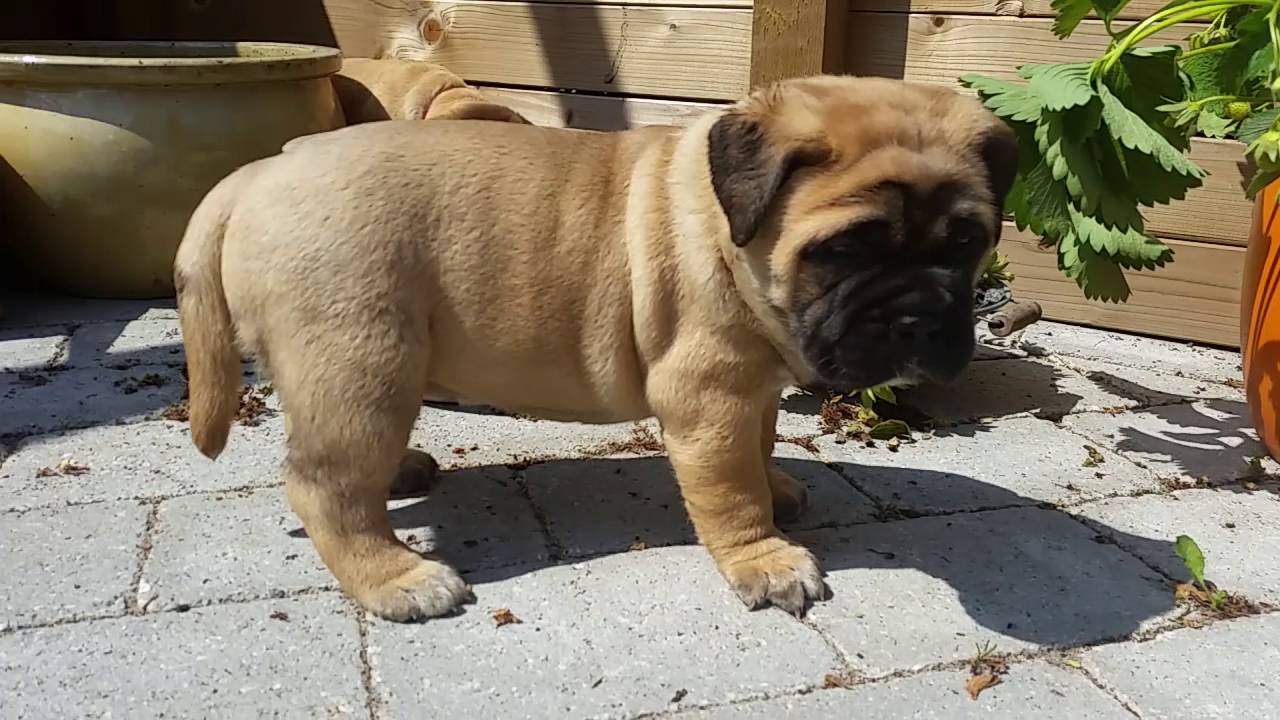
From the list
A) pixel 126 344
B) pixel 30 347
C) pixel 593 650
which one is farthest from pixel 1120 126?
pixel 30 347

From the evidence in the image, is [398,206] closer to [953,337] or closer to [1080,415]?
[953,337]

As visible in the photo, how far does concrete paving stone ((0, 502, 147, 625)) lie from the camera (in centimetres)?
294

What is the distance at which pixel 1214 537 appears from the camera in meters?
3.52

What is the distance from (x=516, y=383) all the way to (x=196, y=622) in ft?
3.41

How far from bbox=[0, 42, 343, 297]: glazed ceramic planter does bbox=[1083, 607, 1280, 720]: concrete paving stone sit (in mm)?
4442

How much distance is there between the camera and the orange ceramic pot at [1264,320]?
Result: 12.8 feet

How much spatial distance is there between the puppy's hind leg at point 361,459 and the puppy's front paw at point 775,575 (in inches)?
29.4

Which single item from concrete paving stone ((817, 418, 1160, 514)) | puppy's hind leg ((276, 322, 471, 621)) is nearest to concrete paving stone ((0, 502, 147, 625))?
puppy's hind leg ((276, 322, 471, 621))

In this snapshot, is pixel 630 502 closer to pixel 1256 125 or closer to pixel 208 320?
pixel 208 320

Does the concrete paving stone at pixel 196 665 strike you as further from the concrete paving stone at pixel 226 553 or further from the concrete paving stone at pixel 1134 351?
the concrete paving stone at pixel 1134 351

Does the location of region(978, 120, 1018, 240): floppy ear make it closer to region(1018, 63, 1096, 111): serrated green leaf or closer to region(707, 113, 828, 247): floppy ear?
region(707, 113, 828, 247): floppy ear

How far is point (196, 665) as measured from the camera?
8.91 feet

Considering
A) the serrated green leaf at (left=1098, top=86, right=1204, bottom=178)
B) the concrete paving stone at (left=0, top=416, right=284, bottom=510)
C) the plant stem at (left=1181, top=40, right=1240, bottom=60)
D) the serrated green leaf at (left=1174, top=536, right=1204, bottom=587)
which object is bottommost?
the concrete paving stone at (left=0, top=416, right=284, bottom=510)

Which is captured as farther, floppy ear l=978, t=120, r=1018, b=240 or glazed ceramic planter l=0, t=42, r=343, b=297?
glazed ceramic planter l=0, t=42, r=343, b=297
